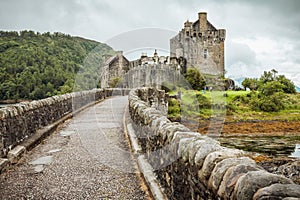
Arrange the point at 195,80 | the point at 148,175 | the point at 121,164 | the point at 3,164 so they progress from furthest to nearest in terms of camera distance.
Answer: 1. the point at 195,80
2. the point at 121,164
3. the point at 3,164
4. the point at 148,175

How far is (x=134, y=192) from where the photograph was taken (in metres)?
4.61

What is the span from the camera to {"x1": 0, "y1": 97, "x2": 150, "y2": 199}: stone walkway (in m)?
4.57

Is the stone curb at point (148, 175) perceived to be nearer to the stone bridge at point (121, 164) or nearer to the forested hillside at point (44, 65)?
the stone bridge at point (121, 164)

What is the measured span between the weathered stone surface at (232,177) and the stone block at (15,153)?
14.9 feet

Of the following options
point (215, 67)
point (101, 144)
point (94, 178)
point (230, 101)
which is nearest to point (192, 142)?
point (94, 178)

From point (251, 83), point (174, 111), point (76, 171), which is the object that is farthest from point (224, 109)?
point (76, 171)

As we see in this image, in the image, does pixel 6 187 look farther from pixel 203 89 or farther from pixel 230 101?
pixel 203 89

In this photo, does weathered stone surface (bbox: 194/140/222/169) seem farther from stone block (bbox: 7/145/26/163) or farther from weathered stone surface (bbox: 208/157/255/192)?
stone block (bbox: 7/145/26/163)

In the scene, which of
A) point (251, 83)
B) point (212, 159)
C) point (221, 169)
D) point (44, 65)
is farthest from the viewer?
point (44, 65)

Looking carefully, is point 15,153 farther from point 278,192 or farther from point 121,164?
point 278,192

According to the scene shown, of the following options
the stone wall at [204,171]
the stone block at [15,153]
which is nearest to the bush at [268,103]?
the stone block at [15,153]

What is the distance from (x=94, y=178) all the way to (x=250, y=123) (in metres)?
31.1

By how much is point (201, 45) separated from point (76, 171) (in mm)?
53025

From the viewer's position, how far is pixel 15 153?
612cm
